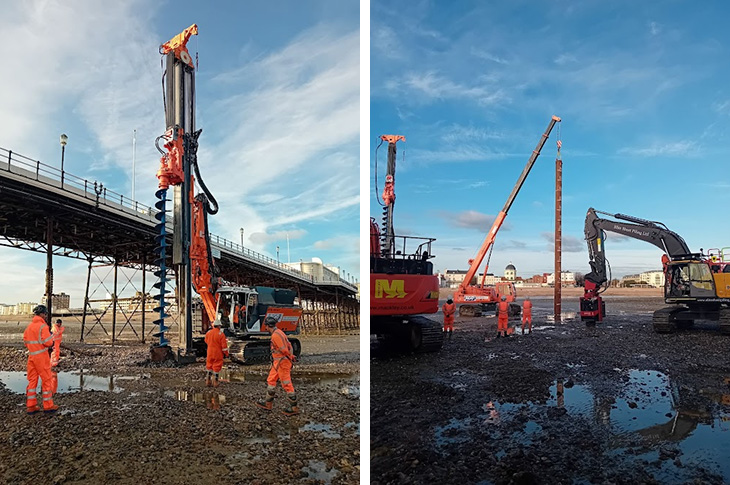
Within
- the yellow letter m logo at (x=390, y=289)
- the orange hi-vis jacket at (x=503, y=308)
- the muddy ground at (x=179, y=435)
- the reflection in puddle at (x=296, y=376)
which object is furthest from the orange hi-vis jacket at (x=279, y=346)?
the orange hi-vis jacket at (x=503, y=308)

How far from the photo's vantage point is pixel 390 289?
411 cm

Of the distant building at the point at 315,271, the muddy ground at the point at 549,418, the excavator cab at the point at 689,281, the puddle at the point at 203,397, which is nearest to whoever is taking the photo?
the muddy ground at the point at 549,418

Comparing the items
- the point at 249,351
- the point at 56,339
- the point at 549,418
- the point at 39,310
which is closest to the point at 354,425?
the point at 549,418

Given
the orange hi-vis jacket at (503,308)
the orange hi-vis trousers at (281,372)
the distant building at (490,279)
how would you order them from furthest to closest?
the distant building at (490,279) < the orange hi-vis jacket at (503,308) < the orange hi-vis trousers at (281,372)

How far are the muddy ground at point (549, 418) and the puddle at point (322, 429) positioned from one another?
472 millimetres

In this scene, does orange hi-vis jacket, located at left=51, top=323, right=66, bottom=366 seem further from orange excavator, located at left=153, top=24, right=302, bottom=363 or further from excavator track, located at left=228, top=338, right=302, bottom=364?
excavator track, located at left=228, top=338, right=302, bottom=364

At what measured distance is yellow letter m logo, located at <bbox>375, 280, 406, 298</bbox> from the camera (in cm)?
408

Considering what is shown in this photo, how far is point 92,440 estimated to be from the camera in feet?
11.5

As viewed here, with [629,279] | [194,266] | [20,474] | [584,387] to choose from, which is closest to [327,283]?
[194,266]

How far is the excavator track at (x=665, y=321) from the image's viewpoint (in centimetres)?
866

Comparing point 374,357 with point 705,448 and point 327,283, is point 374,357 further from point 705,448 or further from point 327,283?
point 327,283

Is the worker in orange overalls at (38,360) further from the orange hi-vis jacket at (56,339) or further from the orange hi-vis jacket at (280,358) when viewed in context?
the orange hi-vis jacket at (280,358)

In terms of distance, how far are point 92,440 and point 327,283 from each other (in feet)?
24.6

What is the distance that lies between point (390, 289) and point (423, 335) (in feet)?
6.18
